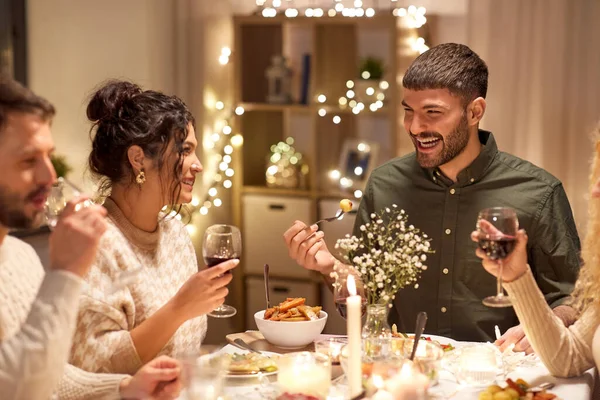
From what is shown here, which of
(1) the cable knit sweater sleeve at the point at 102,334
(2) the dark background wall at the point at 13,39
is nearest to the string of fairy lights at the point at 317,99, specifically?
(2) the dark background wall at the point at 13,39

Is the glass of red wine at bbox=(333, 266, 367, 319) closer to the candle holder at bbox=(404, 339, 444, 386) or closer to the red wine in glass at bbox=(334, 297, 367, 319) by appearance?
the red wine in glass at bbox=(334, 297, 367, 319)

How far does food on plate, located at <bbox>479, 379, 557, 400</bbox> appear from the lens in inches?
76.1

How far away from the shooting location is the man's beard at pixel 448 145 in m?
2.83

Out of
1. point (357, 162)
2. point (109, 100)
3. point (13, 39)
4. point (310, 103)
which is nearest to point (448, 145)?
point (109, 100)

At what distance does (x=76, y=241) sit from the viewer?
171cm

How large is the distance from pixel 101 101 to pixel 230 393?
90 centimetres

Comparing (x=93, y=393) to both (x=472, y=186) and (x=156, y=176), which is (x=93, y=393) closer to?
(x=156, y=176)

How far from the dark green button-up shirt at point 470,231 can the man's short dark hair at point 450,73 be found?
0.21 m

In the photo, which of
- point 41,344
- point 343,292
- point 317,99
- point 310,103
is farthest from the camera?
point 310,103

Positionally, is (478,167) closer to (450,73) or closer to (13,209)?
(450,73)

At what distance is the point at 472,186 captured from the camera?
2.93 metres

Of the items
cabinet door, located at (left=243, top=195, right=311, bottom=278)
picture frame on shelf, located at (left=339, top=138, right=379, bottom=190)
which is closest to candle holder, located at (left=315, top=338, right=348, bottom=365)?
picture frame on shelf, located at (left=339, top=138, right=379, bottom=190)

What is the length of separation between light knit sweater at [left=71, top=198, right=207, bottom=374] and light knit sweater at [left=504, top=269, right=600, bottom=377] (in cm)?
83

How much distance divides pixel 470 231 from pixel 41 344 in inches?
65.1
